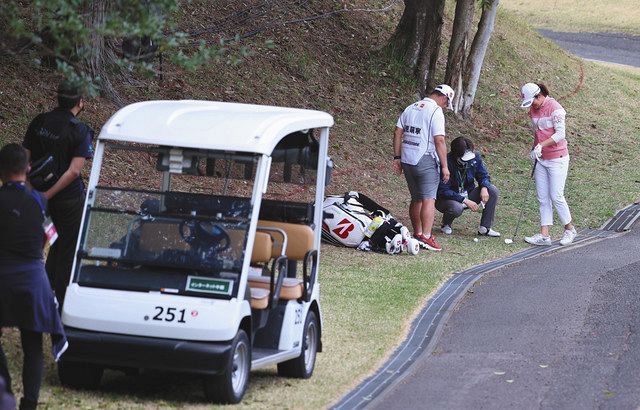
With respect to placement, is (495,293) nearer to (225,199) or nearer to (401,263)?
(401,263)

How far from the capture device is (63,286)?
9445mm

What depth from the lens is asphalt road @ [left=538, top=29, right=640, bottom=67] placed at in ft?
119

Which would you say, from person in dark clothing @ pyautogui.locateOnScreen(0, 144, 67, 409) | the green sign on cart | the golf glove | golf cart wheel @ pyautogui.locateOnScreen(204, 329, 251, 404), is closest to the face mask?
the golf glove

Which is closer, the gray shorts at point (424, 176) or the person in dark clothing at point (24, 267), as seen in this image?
the person in dark clothing at point (24, 267)

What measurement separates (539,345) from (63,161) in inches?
170

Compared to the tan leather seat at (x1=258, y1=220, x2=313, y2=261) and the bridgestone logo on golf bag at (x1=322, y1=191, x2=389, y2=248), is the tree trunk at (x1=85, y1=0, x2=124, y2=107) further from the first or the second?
the tan leather seat at (x1=258, y1=220, x2=313, y2=261)

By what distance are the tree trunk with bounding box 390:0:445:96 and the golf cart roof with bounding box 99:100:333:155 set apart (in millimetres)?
15112

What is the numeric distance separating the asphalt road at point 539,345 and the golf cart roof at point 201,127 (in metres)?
2.05

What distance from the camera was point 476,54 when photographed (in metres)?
24.0

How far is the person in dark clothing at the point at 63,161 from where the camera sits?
927cm

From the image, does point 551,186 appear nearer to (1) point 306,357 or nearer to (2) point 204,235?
(1) point 306,357

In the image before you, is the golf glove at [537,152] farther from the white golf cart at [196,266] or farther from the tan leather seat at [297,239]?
the tan leather seat at [297,239]

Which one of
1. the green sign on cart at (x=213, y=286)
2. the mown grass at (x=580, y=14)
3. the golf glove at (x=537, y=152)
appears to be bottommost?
the green sign on cart at (x=213, y=286)

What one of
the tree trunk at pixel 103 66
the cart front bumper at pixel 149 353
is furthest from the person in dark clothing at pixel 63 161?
the tree trunk at pixel 103 66
